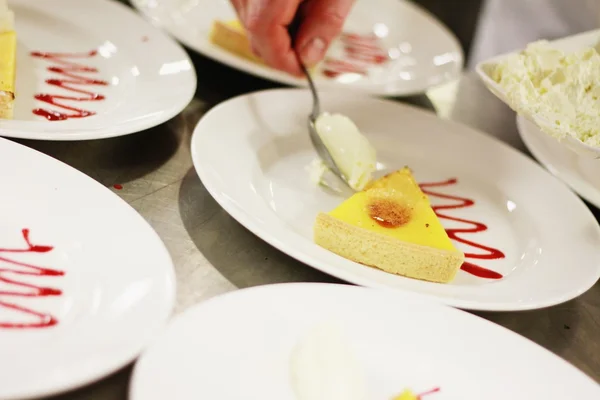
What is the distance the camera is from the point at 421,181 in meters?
1.50

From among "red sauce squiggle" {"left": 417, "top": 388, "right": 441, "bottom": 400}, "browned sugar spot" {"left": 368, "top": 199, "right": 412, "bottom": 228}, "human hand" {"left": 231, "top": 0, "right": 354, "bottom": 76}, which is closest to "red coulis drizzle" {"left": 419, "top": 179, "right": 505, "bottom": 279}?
"browned sugar spot" {"left": 368, "top": 199, "right": 412, "bottom": 228}

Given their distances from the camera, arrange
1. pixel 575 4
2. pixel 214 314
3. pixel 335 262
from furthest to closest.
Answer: pixel 575 4
pixel 335 262
pixel 214 314

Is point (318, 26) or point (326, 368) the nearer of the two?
point (326, 368)

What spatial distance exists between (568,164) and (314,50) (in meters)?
0.72

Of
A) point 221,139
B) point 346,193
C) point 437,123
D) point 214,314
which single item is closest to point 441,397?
point 214,314

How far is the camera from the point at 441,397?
2.89 ft

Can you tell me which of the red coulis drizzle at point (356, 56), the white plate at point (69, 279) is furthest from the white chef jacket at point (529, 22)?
the white plate at point (69, 279)

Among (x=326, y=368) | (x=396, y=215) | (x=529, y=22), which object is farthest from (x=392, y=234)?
(x=529, y=22)

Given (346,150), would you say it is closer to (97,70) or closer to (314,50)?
(314,50)

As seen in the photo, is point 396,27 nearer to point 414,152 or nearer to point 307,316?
point 414,152

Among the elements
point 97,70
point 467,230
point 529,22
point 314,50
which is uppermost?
point 529,22

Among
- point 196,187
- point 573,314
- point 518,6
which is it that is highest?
point 518,6

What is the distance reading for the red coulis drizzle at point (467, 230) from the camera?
1206mm

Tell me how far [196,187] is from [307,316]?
1.63 feet
